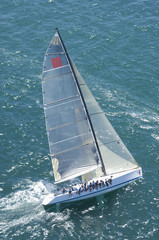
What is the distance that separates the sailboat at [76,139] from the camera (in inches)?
2008

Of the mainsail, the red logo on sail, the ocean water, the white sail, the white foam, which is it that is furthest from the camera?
the white foam

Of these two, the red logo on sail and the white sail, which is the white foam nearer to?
the white sail

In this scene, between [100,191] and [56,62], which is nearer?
[56,62]

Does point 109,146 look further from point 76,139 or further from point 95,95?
point 95,95

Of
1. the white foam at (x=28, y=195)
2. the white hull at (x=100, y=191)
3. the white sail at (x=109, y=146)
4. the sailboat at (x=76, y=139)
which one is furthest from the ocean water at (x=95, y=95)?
the white sail at (x=109, y=146)

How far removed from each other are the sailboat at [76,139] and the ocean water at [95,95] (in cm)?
270

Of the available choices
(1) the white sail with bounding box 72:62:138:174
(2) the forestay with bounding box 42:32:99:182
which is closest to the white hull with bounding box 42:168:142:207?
(1) the white sail with bounding box 72:62:138:174

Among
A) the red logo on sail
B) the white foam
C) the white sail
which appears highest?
the red logo on sail

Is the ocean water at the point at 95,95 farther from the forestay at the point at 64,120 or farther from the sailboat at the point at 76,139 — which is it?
the forestay at the point at 64,120

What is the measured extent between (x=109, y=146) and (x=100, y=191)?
663cm

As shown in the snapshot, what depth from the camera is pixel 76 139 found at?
5319 centimetres

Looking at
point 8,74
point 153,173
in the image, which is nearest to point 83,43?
point 8,74

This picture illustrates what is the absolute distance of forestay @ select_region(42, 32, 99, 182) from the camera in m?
50.7

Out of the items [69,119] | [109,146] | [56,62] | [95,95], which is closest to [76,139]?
[69,119]
